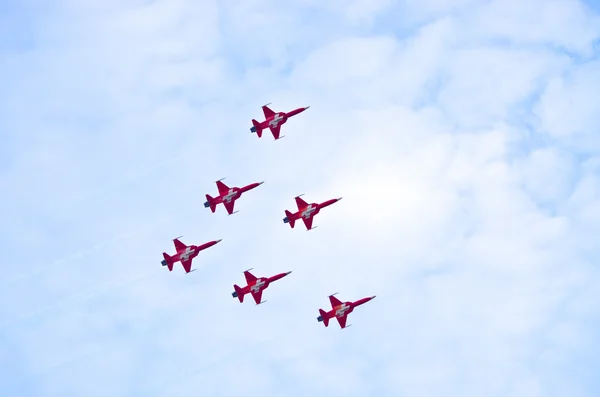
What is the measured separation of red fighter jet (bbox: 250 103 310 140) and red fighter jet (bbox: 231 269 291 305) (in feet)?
79.4

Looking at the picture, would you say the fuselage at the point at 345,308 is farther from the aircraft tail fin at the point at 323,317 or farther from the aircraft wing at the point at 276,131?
the aircraft wing at the point at 276,131

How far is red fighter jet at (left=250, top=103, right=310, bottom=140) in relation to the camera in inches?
6230

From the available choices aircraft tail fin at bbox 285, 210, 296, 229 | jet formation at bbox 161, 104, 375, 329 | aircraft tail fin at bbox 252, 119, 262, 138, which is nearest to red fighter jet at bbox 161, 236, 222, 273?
jet formation at bbox 161, 104, 375, 329

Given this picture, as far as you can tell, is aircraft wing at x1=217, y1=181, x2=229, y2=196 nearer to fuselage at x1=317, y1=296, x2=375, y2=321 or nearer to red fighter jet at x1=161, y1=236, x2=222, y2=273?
red fighter jet at x1=161, y1=236, x2=222, y2=273

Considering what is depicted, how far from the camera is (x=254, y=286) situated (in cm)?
15850

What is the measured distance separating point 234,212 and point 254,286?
13.3 m

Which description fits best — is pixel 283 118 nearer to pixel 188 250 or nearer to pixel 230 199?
pixel 230 199

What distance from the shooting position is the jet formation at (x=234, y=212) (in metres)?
157

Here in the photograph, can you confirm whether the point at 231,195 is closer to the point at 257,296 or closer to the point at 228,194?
the point at 228,194

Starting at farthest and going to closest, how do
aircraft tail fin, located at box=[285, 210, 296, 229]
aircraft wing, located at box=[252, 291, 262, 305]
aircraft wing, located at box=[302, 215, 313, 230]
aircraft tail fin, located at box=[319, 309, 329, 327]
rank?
aircraft wing, located at box=[252, 291, 262, 305] → aircraft wing, located at box=[302, 215, 313, 230] → aircraft tail fin, located at box=[319, 309, 329, 327] → aircraft tail fin, located at box=[285, 210, 296, 229]

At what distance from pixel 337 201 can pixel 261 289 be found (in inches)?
793

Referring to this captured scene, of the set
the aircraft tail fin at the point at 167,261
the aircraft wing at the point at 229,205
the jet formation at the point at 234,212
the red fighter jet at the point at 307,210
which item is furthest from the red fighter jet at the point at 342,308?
the aircraft tail fin at the point at 167,261

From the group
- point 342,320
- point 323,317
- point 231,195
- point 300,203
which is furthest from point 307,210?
point 342,320

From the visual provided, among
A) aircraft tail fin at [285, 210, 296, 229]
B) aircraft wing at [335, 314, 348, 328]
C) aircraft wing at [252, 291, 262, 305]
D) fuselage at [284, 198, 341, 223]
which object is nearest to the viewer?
aircraft tail fin at [285, 210, 296, 229]
